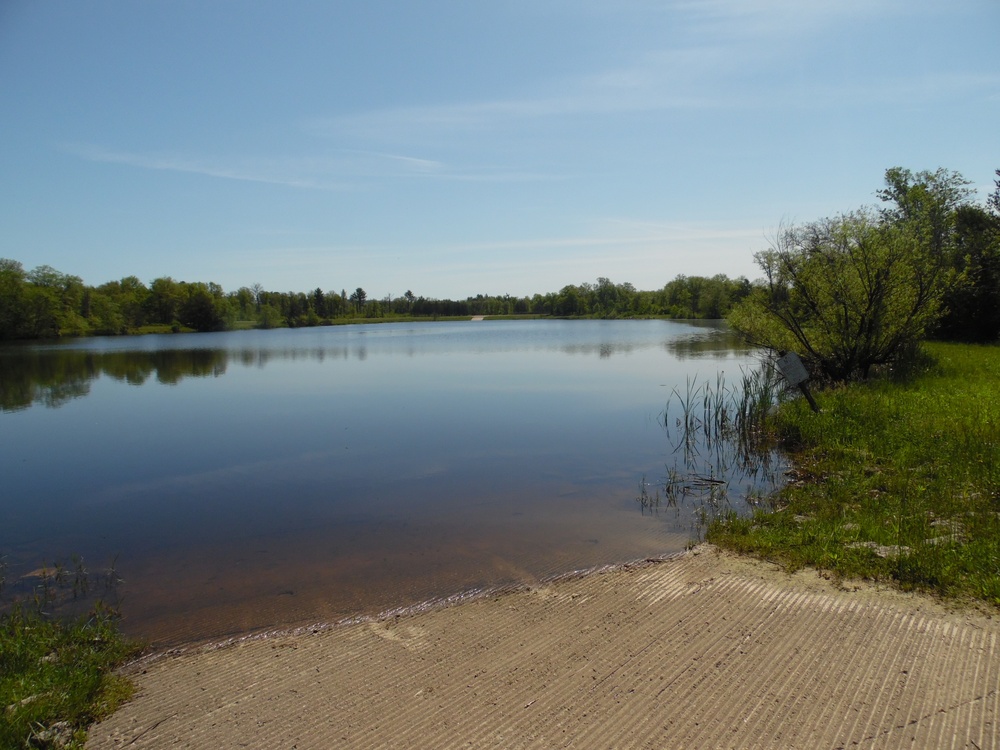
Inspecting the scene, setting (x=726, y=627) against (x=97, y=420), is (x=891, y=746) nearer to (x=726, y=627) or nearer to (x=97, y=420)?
(x=726, y=627)

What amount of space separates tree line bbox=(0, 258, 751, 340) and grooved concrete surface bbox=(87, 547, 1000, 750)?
23504 mm

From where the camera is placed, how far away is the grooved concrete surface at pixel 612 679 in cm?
343

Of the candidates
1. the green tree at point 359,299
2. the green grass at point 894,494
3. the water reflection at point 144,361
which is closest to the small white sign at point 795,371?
the green grass at point 894,494

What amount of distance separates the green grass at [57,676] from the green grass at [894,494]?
19.7 ft

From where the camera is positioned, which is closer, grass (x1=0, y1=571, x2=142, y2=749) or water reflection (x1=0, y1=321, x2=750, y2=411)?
grass (x1=0, y1=571, x2=142, y2=749)

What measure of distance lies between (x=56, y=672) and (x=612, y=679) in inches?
159

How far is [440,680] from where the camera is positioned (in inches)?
164

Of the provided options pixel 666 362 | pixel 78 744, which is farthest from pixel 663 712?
pixel 666 362

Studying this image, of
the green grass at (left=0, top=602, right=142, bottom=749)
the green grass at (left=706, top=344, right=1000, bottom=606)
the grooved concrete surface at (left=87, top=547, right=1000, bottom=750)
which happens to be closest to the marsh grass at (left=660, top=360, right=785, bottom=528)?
the green grass at (left=706, top=344, right=1000, bottom=606)

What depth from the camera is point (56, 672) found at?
14.2 feet

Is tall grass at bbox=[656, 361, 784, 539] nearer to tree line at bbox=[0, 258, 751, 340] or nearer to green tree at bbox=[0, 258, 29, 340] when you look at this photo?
tree line at bbox=[0, 258, 751, 340]

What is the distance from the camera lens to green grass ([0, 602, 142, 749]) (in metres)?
3.57

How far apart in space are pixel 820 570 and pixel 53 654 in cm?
674

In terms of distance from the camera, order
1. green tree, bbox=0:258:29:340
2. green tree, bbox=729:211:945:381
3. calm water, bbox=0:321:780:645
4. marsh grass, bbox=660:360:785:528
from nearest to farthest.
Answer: calm water, bbox=0:321:780:645, marsh grass, bbox=660:360:785:528, green tree, bbox=729:211:945:381, green tree, bbox=0:258:29:340
